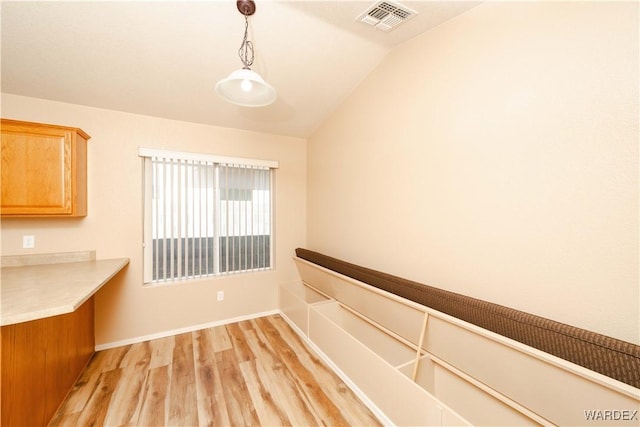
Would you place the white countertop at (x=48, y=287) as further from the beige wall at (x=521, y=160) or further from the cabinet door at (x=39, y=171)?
the beige wall at (x=521, y=160)

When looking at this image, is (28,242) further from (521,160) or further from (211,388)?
(521,160)

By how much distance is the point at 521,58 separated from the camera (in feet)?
4.21

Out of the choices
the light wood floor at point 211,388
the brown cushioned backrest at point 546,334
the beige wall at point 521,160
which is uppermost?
the beige wall at point 521,160

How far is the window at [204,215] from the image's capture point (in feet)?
8.62

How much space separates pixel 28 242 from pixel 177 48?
7.02 feet

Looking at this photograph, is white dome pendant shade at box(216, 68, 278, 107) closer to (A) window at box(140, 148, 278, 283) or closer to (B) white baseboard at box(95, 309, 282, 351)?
(A) window at box(140, 148, 278, 283)

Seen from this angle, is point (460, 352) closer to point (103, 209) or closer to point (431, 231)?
point (431, 231)

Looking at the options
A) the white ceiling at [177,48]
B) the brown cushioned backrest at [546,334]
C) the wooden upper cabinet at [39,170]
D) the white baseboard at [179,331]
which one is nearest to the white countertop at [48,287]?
the wooden upper cabinet at [39,170]

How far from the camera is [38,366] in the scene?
151cm

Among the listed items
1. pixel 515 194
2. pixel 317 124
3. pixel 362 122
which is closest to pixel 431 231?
pixel 515 194

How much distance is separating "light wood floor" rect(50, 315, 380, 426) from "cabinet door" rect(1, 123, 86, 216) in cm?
145

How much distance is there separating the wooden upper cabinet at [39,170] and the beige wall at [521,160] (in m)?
2.69

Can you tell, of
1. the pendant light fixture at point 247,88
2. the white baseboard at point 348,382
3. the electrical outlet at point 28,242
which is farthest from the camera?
the electrical outlet at point 28,242
